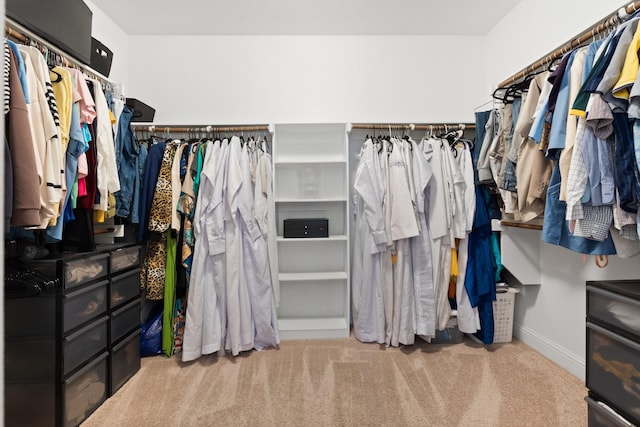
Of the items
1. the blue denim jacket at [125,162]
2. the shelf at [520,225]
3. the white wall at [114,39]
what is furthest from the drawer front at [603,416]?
the white wall at [114,39]

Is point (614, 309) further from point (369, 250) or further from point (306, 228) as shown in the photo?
point (306, 228)

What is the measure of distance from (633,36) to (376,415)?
189 centimetres

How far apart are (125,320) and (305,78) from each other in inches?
84.8

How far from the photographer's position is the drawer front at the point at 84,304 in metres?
1.59

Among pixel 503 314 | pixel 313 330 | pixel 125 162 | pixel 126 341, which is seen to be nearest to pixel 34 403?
pixel 126 341

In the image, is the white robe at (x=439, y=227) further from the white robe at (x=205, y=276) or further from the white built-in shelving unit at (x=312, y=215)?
the white robe at (x=205, y=276)

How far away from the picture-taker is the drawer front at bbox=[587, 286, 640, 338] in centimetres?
115

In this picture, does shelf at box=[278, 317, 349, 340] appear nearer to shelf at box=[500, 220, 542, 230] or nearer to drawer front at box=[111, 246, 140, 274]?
drawer front at box=[111, 246, 140, 274]

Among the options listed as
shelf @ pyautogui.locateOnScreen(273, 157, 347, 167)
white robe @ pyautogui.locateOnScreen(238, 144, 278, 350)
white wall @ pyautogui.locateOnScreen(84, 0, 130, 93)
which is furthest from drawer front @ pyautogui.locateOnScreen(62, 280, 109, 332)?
white wall @ pyautogui.locateOnScreen(84, 0, 130, 93)

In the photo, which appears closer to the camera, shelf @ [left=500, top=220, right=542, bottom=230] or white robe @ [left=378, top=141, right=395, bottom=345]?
shelf @ [left=500, top=220, right=542, bottom=230]

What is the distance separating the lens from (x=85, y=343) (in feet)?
5.60

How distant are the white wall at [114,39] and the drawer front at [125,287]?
150 cm

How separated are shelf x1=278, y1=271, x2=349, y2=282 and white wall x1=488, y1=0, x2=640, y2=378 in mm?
1283

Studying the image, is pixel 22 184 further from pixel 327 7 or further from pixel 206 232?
pixel 327 7
